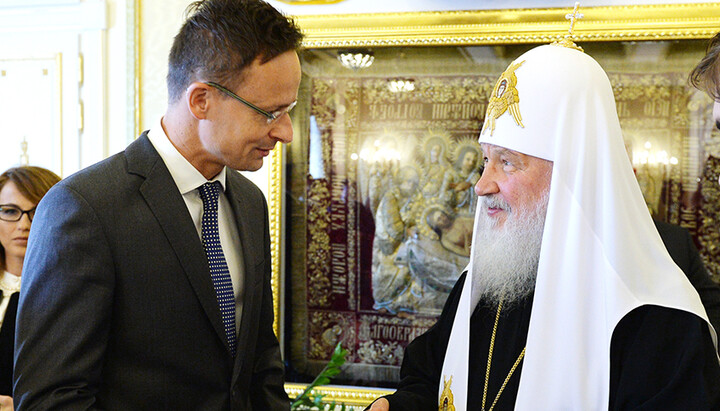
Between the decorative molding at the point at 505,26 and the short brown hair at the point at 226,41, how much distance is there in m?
1.05

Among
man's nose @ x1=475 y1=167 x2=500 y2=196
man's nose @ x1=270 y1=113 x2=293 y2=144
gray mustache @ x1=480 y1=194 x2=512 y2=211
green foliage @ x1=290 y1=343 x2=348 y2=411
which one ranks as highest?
man's nose @ x1=270 y1=113 x2=293 y2=144

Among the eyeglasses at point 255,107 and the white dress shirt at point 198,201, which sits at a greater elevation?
the eyeglasses at point 255,107

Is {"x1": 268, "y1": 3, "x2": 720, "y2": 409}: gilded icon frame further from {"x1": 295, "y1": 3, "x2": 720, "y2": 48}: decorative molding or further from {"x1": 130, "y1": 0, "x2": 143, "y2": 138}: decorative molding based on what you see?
{"x1": 130, "y1": 0, "x2": 143, "y2": 138}: decorative molding

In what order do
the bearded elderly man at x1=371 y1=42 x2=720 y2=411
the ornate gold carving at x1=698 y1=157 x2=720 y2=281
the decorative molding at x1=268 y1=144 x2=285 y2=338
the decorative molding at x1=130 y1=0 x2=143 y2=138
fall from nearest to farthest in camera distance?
the bearded elderly man at x1=371 y1=42 x2=720 y2=411, the ornate gold carving at x1=698 y1=157 x2=720 y2=281, the decorative molding at x1=268 y1=144 x2=285 y2=338, the decorative molding at x1=130 y1=0 x2=143 y2=138

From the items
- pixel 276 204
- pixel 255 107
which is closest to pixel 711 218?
pixel 276 204

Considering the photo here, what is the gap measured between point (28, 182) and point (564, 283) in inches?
84.0

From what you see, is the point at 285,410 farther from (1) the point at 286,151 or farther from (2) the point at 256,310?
(1) the point at 286,151

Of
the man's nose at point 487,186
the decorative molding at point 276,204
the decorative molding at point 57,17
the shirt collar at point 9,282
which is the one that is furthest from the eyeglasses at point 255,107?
the decorative molding at point 57,17

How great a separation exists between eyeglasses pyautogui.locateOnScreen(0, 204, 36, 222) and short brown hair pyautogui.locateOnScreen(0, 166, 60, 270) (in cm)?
6

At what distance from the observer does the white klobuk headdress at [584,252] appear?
1.87m

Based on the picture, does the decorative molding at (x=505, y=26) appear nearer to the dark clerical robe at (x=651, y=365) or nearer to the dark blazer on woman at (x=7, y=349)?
the dark clerical robe at (x=651, y=365)

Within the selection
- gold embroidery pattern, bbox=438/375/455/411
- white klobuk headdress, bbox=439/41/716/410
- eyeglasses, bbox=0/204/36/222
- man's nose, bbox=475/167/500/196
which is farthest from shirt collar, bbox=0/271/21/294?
white klobuk headdress, bbox=439/41/716/410

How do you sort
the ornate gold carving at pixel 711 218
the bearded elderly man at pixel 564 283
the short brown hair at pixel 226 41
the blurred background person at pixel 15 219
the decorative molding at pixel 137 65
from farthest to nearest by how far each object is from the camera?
the decorative molding at pixel 137 65 < the ornate gold carving at pixel 711 218 < the blurred background person at pixel 15 219 < the short brown hair at pixel 226 41 < the bearded elderly man at pixel 564 283

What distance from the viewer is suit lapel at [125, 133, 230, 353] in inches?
74.2
